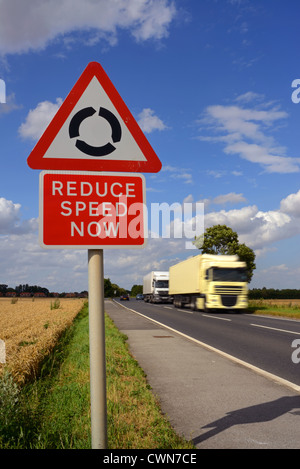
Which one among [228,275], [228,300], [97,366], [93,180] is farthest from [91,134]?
[228,300]

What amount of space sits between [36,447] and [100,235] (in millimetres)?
1990

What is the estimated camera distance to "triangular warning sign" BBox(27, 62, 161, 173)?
9.78 ft

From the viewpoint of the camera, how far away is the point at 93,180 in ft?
9.79

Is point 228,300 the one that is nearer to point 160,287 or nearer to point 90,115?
point 160,287

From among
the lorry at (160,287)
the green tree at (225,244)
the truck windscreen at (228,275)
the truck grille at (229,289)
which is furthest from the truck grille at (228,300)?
the green tree at (225,244)

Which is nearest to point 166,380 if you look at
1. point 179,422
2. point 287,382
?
point 287,382

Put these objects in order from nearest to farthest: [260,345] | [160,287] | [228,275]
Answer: [260,345] → [228,275] → [160,287]

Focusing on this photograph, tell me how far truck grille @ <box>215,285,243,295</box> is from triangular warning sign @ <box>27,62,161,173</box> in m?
24.9

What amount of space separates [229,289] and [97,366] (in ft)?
82.4

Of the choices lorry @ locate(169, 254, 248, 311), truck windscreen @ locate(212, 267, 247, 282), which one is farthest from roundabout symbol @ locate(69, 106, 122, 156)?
truck windscreen @ locate(212, 267, 247, 282)

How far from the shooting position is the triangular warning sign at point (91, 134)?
117 inches

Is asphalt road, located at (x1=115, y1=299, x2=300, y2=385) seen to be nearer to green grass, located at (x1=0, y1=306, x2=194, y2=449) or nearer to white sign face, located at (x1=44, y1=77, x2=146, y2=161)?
green grass, located at (x1=0, y1=306, x2=194, y2=449)

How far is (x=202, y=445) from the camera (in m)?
4.12
